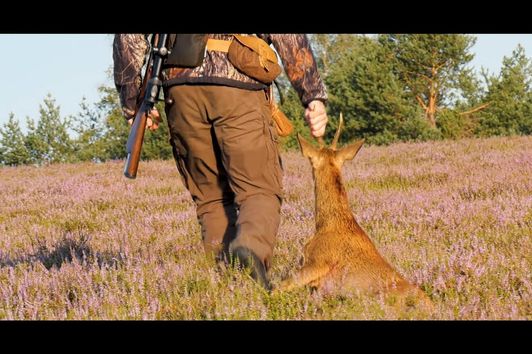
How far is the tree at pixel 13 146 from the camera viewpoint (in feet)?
112

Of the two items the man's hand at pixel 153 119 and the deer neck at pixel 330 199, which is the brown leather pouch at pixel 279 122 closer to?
the deer neck at pixel 330 199

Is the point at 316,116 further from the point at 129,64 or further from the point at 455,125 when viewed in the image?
the point at 455,125

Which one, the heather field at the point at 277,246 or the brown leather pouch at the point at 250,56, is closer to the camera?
the heather field at the point at 277,246

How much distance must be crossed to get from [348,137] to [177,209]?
3178 cm

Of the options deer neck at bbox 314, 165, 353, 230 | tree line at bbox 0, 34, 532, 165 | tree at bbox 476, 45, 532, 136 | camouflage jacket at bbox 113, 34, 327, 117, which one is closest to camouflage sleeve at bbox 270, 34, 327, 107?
camouflage jacket at bbox 113, 34, 327, 117

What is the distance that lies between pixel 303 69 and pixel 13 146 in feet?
106

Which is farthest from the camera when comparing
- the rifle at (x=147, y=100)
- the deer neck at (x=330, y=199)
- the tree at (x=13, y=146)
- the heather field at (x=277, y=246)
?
the tree at (x=13, y=146)

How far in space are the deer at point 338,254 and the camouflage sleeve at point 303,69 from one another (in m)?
0.62

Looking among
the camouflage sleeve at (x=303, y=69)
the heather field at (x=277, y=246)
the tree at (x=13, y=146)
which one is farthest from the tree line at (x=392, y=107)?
the camouflage sleeve at (x=303, y=69)

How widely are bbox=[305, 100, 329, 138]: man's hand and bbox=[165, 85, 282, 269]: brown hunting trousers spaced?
0.92ft

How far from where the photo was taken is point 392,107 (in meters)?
37.2

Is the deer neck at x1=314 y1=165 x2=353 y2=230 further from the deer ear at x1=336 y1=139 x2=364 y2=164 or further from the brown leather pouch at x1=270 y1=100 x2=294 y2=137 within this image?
the brown leather pouch at x1=270 y1=100 x2=294 y2=137

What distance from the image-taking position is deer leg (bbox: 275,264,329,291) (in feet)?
13.5
